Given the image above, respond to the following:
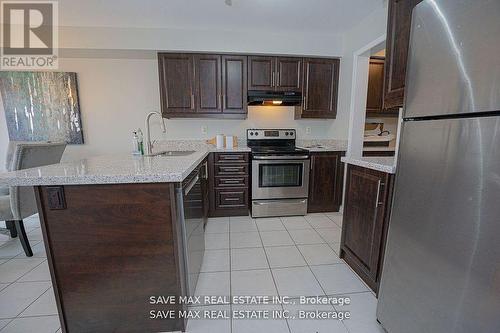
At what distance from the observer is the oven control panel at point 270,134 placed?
3279 millimetres

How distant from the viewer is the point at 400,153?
3.56ft

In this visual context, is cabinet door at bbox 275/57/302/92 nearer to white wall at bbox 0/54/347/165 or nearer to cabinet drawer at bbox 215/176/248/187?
white wall at bbox 0/54/347/165

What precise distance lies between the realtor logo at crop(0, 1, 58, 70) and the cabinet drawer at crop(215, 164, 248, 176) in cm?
245

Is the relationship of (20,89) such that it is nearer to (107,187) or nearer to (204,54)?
(204,54)

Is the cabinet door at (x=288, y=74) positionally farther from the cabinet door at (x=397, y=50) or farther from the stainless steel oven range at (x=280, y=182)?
the cabinet door at (x=397, y=50)

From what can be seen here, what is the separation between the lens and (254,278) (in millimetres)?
1700

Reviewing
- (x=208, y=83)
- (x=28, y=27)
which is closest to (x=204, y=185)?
(x=208, y=83)

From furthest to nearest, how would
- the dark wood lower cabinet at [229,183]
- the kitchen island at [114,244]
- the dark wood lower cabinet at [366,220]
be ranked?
the dark wood lower cabinet at [229,183], the dark wood lower cabinet at [366,220], the kitchen island at [114,244]

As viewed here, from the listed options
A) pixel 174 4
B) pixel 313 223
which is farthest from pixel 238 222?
pixel 174 4

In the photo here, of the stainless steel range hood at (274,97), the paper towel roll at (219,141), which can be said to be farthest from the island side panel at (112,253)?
the stainless steel range hood at (274,97)

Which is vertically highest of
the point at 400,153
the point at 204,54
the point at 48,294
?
Answer: the point at 204,54

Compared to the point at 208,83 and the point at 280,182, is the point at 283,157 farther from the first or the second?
the point at 208,83

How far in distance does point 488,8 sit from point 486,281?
92cm

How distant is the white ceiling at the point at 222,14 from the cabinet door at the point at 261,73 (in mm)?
367
